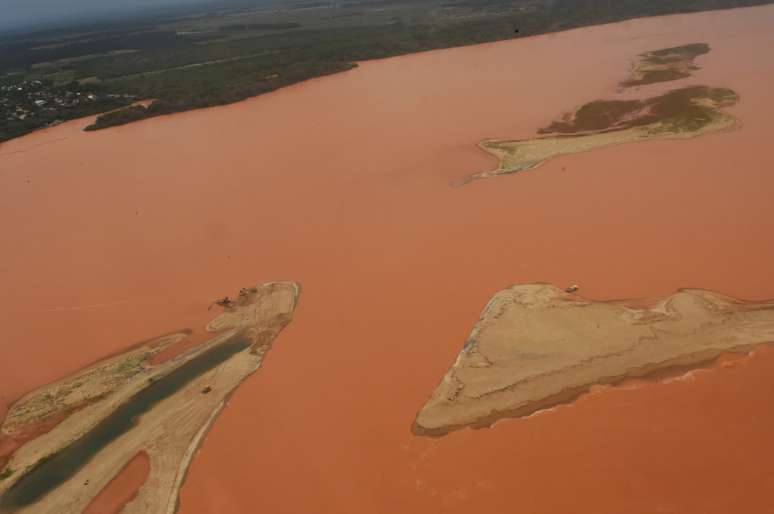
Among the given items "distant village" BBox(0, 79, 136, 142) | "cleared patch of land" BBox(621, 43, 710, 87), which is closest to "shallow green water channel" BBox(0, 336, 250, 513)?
"cleared patch of land" BBox(621, 43, 710, 87)

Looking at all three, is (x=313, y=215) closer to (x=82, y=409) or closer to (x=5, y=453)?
(x=82, y=409)

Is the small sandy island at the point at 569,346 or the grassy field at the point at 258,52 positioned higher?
the grassy field at the point at 258,52

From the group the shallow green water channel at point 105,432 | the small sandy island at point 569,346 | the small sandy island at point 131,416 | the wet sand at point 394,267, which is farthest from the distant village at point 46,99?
the small sandy island at point 569,346

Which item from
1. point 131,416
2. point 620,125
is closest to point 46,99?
point 131,416

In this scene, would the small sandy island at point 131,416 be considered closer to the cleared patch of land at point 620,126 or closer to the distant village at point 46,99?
the cleared patch of land at point 620,126

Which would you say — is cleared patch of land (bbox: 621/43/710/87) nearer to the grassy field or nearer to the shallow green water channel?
the grassy field

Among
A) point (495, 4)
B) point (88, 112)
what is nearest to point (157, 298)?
point (88, 112)
